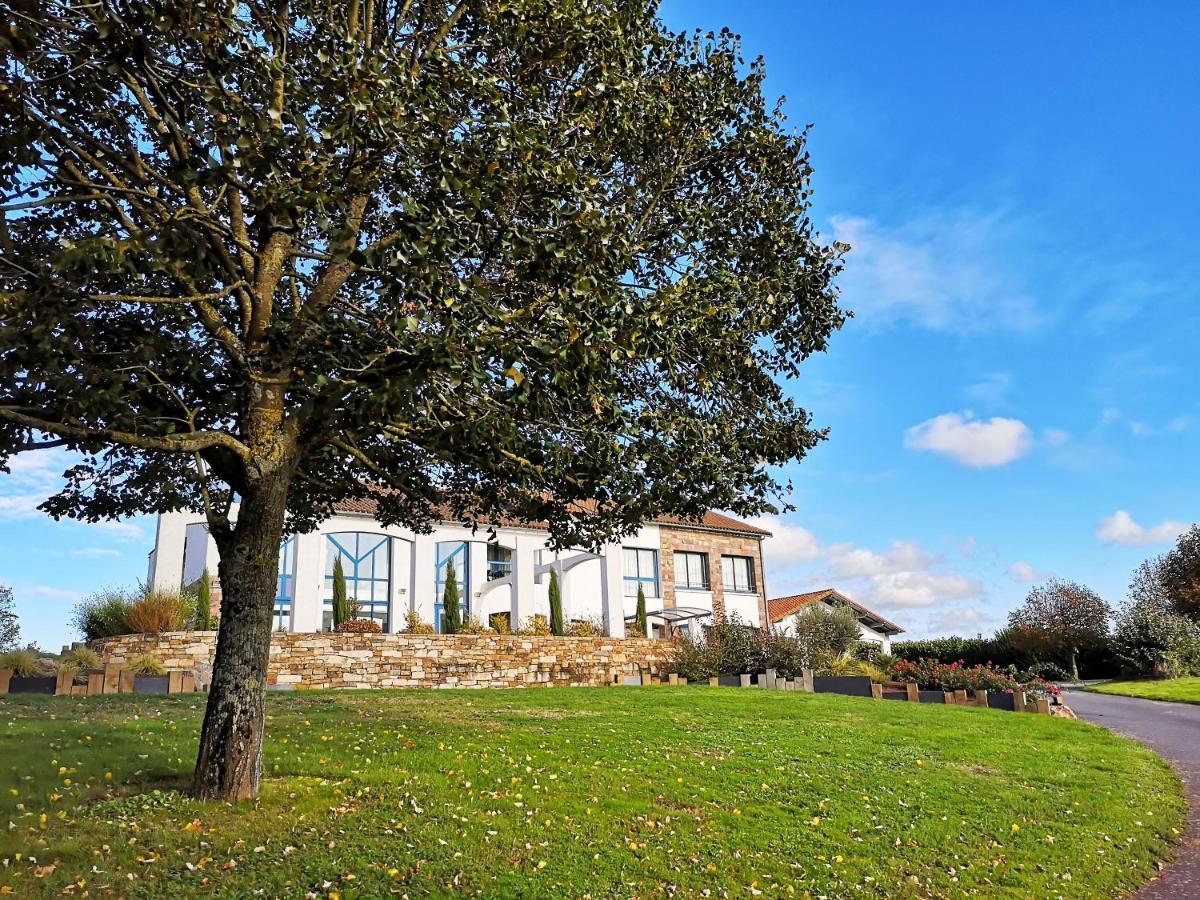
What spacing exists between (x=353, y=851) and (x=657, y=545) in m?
29.6

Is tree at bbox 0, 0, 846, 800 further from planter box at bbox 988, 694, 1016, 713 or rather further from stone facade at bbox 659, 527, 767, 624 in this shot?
stone facade at bbox 659, 527, 767, 624

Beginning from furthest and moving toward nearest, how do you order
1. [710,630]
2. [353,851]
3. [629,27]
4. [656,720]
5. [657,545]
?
[657,545] < [710,630] < [656,720] < [629,27] < [353,851]

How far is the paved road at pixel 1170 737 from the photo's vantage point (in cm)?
830

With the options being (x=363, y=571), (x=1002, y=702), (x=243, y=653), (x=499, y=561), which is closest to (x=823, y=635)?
(x=1002, y=702)

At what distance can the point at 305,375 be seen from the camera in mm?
8672

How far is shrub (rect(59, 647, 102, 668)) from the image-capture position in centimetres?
1931

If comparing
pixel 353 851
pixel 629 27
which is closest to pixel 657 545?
pixel 629 27

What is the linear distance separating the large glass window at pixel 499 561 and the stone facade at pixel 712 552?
7.35 m

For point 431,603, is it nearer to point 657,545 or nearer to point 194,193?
point 657,545

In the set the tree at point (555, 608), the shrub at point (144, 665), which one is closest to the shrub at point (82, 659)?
the shrub at point (144, 665)

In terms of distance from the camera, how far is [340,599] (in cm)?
2627

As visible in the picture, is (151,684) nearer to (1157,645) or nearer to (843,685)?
(843,685)

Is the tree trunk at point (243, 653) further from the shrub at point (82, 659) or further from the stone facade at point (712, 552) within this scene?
the stone facade at point (712, 552)

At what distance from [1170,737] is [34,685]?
24.3m
